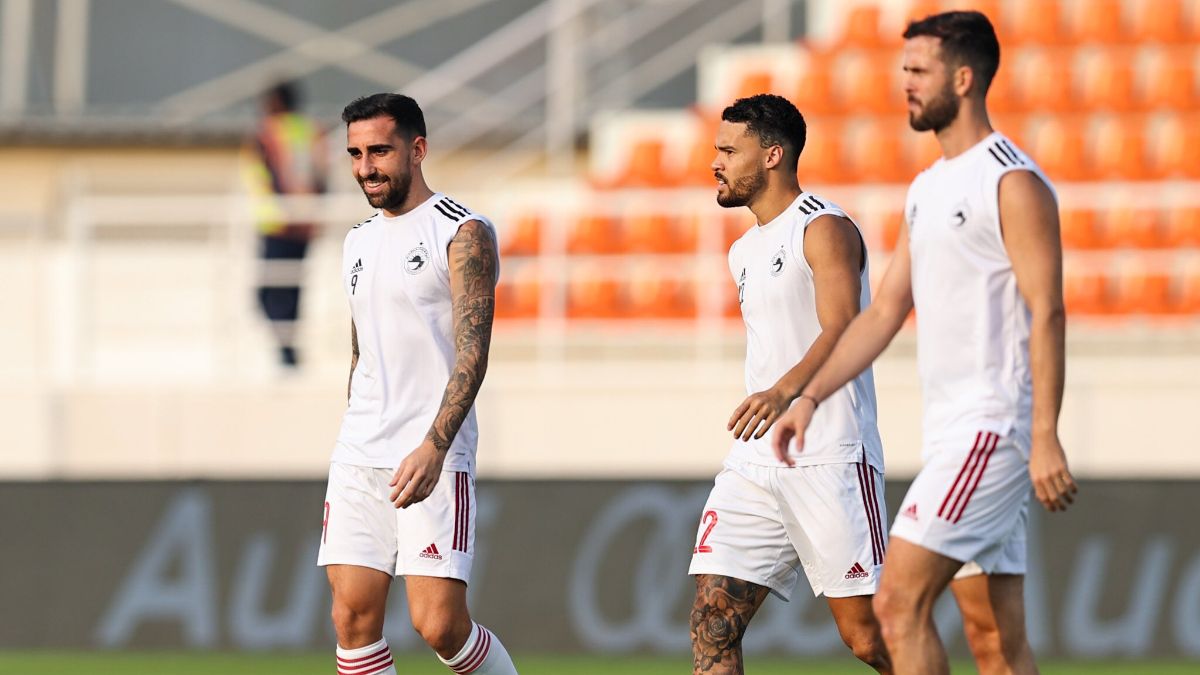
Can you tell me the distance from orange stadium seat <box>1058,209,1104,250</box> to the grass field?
3.74m

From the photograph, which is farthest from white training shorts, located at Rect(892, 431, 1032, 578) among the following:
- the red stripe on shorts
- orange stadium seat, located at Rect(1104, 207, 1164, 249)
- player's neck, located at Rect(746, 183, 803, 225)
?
orange stadium seat, located at Rect(1104, 207, 1164, 249)

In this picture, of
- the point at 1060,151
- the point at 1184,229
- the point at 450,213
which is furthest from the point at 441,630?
the point at 1060,151

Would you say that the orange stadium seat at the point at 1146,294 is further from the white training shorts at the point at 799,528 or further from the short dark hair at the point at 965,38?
the short dark hair at the point at 965,38

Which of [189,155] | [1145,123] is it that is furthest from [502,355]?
[189,155]

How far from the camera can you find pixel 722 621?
6035 millimetres

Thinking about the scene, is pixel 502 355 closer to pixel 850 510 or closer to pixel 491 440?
pixel 491 440

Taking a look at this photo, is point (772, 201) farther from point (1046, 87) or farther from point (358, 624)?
point (1046, 87)

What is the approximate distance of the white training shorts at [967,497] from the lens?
5102 mm

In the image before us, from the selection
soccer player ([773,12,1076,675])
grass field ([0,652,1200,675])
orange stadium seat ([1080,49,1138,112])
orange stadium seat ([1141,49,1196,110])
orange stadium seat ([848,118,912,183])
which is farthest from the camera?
orange stadium seat ([1080,49,1138,112])

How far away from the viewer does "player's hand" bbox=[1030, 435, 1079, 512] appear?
4.84 metres

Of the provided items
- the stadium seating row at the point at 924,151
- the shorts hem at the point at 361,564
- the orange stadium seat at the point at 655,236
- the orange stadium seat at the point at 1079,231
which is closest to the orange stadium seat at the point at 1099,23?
the stadium seating row at the point at 924,151

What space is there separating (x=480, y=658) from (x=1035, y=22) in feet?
35.3

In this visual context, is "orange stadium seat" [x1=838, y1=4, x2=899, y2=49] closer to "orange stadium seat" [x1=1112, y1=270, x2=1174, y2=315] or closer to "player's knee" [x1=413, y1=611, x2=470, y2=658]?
"orange stadium seat" [x1=1112, y1=270, x2=1174, y2=315]

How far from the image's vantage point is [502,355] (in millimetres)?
13141
